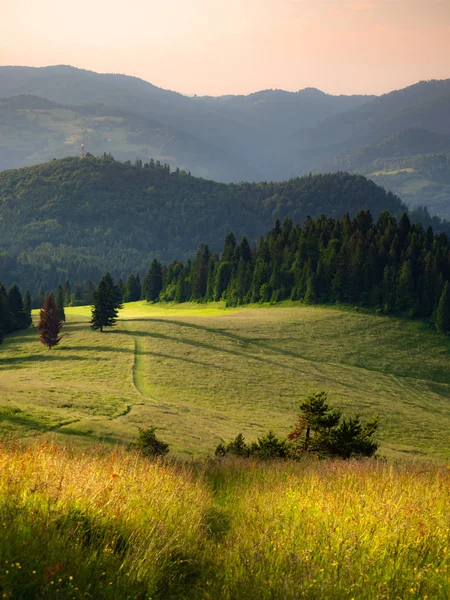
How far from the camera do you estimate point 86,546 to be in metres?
6.79

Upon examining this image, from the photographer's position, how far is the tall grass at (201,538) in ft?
20.2

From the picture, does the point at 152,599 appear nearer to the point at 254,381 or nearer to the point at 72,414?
the point at 72,414

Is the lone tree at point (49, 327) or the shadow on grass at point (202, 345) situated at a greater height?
the lone tree at point (49, 327)

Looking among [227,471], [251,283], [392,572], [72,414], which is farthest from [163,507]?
[251,283]

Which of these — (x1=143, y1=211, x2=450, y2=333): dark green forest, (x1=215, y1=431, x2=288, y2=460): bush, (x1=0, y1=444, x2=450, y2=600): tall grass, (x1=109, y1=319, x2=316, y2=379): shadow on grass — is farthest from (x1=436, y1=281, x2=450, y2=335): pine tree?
(x1=0, y1=444, x2=450, y2=600): tall grass

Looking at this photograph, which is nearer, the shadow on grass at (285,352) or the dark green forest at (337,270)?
the shadow on grass at (285,352)

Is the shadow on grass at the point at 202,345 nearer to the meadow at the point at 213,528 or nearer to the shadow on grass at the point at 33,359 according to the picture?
the shadow on grass at the point at 33,359

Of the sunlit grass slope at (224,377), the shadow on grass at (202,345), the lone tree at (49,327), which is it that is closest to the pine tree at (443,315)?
the sunlit grass slope at (224,377)

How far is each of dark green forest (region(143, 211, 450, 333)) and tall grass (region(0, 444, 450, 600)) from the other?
9565 centimetres

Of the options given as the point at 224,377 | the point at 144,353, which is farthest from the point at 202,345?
the point at 224,377

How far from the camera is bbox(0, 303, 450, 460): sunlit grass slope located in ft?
111

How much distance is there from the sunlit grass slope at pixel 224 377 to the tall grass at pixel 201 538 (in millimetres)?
15120

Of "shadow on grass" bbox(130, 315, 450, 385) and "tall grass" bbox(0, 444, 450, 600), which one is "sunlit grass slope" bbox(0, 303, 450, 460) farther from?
"tall grass" bbox(0, 444, 450, 600)

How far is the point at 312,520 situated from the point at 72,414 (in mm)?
26209
